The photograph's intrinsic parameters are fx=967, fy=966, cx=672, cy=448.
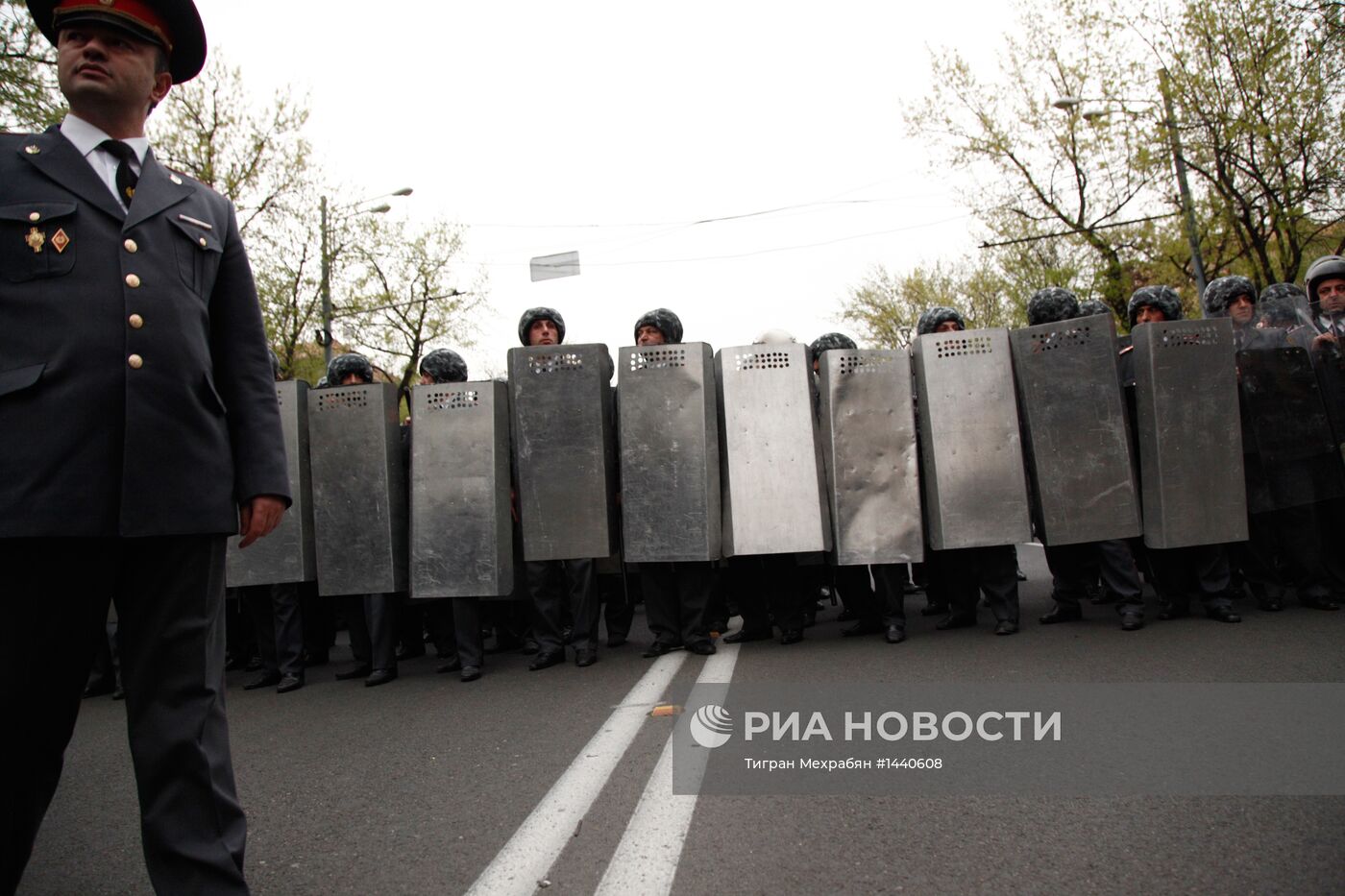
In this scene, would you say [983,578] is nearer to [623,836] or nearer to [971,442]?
[971,442]

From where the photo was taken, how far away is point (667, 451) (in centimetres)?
654

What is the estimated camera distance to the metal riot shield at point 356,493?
6492 mm

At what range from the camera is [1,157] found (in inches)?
92.9

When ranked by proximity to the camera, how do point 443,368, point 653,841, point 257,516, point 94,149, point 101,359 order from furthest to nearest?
point 443,368
point 653,841
point 257,516
point 94,149
point 101,359

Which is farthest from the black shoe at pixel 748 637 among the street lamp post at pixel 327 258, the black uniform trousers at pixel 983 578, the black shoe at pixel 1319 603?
the street lamp post at pixel 327 258

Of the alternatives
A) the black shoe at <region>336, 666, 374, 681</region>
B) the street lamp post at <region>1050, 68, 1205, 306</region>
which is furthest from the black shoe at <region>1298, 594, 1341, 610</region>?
the street lamp post at <region>1050, 68, 1205, 306</region>

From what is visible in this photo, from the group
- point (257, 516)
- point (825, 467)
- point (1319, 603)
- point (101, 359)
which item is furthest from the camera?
point (825, 467)

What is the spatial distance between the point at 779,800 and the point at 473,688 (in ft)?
10.3

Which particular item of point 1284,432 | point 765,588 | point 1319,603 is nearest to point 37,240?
point 765,588

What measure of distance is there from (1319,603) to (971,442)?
2.52m

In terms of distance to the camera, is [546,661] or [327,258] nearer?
[546,661]

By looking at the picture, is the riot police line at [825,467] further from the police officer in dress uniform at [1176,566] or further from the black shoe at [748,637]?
the black shoe at [748,637]

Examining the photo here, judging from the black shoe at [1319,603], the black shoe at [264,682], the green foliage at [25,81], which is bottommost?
the black shoe at [264,682]

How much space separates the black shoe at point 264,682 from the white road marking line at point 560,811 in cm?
327
